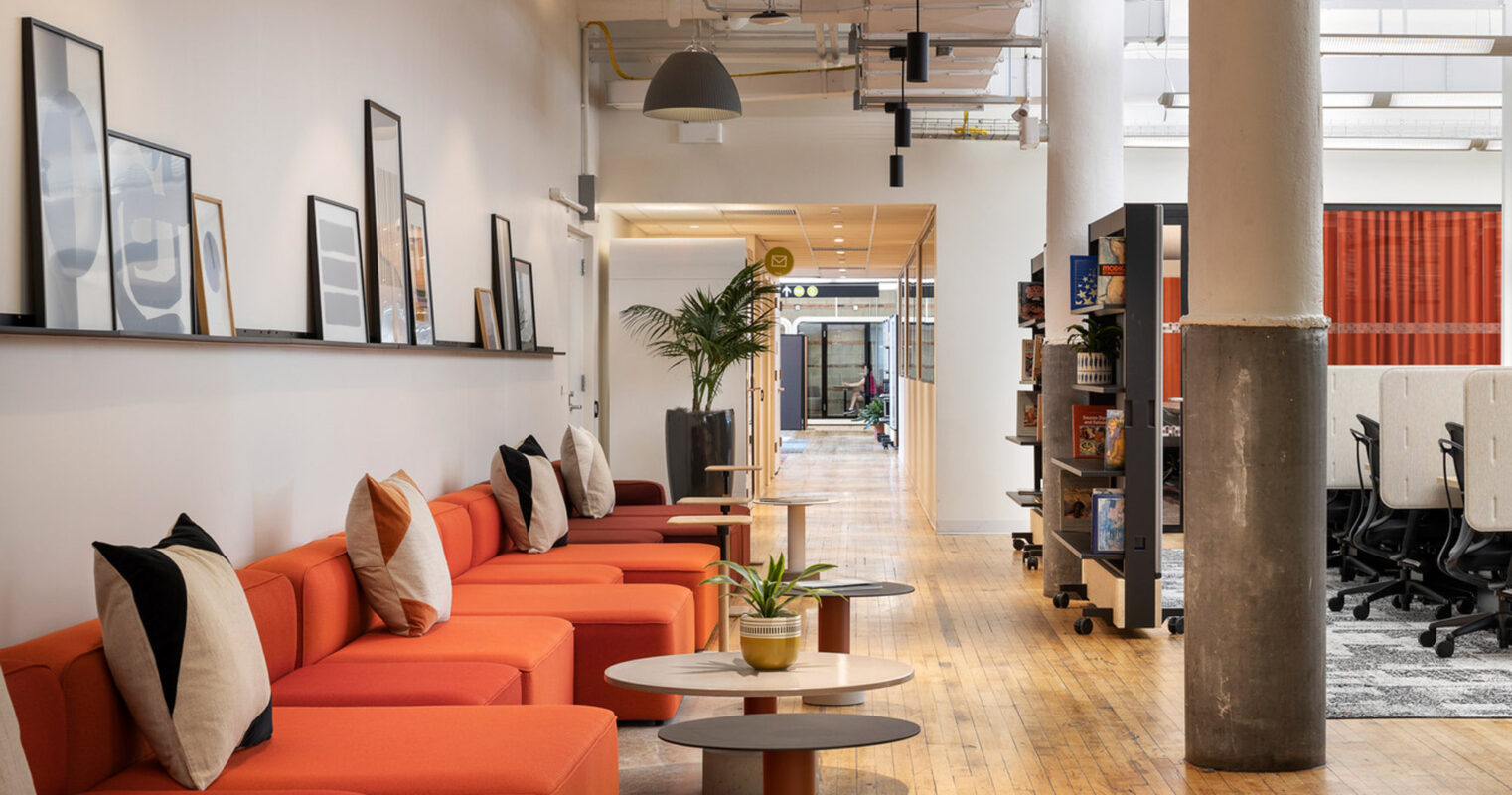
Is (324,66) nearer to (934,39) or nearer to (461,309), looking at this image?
(461,309)

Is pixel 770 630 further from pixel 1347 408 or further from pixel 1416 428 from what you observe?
pixel 1347 408

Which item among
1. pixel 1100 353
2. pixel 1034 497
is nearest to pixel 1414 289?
pixel 1034 497

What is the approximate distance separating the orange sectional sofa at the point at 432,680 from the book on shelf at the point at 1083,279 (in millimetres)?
2345

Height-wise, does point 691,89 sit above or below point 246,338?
above

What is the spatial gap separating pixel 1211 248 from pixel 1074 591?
3.57m

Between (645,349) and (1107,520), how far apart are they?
580 centimetres

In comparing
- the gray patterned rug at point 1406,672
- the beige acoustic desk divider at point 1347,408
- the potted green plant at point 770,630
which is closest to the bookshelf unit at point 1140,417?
the gray patterned rug at point 1406,672

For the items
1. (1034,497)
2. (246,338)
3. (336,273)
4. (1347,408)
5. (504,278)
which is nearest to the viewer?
(246,338)

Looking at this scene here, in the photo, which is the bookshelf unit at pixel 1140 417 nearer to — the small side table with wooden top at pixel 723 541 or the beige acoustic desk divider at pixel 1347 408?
the small side table with wooden top at pixel 723 541

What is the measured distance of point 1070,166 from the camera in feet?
25.1

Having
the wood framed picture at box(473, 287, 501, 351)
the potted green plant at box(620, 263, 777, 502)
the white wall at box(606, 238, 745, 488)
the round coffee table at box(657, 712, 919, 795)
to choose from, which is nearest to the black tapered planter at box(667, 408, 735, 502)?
the potted green plant at box(620, 263, 777, 502)

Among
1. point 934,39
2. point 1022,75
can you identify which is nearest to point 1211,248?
point 934,39

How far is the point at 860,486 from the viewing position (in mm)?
15578

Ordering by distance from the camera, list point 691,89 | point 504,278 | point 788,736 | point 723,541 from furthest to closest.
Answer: point 504,278 < point 691,89 < point 723,541 < point 788,736
